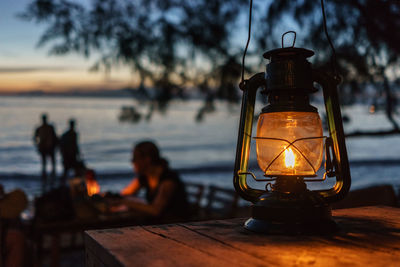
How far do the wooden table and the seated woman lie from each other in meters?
1.86

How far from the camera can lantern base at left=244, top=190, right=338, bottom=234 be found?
1052 mm

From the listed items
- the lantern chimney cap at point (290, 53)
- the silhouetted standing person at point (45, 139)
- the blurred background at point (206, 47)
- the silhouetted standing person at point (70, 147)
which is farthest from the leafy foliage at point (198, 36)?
the silhouetted standing person at point (45, 139)

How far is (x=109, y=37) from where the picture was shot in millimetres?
3352

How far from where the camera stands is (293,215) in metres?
1.05

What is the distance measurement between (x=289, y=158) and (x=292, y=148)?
0.03 metres

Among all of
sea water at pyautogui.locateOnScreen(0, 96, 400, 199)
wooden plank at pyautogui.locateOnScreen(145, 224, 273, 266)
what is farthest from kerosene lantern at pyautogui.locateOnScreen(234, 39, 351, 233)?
sea water at pyautogui.locateOnScreen(0, 96, 400, 199)

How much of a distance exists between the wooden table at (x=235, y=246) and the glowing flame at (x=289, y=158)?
183 millimetres

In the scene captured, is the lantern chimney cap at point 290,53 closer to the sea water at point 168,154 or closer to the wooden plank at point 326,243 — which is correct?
the wooden plank at point 326,243

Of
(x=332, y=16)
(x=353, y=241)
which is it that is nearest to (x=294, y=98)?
(x=353, y=241)

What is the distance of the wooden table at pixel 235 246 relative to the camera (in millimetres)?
831

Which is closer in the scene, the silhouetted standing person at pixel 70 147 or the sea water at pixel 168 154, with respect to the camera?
the silhouetted standing person at pixel 70 147

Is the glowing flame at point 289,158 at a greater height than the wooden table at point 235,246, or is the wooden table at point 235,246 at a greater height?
the glowing flame at point 289,158

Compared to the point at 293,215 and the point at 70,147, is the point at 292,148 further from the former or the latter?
the point at 70,147

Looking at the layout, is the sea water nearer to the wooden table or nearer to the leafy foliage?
the leafy foliage
